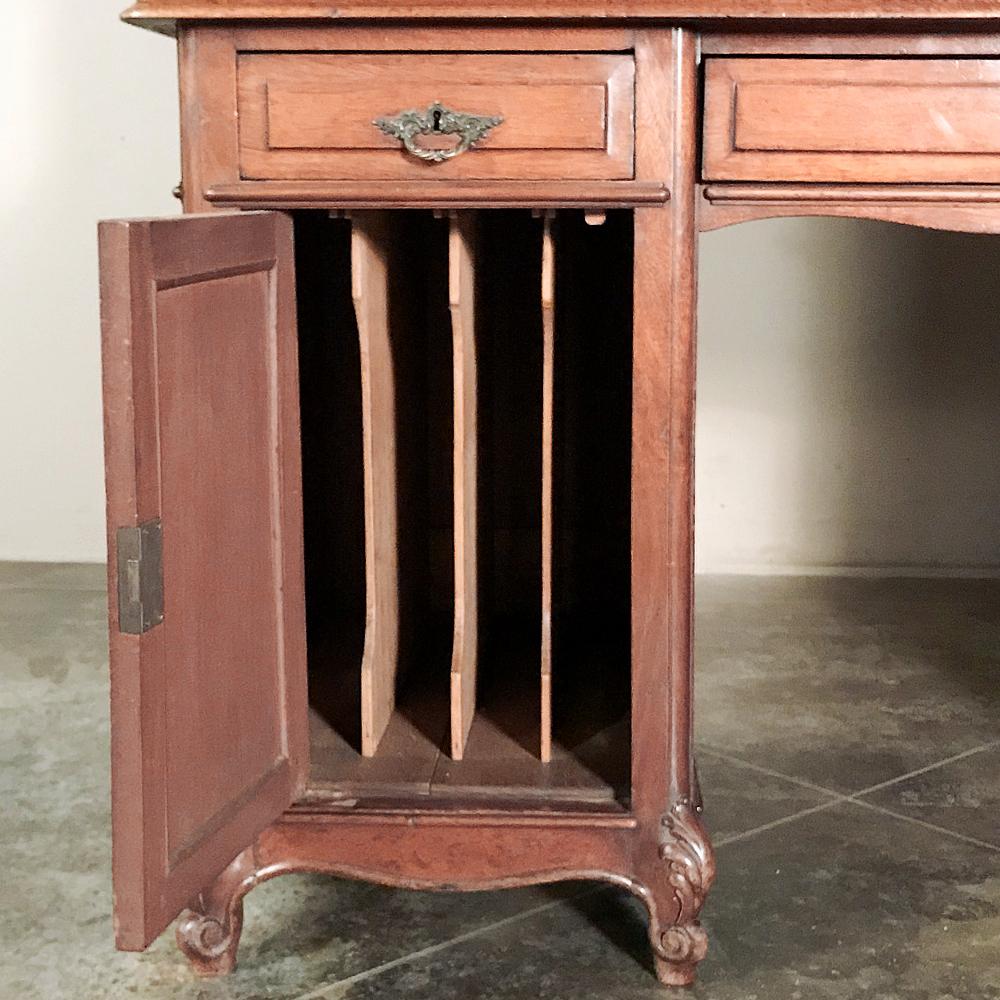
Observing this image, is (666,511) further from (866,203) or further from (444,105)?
(444,105)

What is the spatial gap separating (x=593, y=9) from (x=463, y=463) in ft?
1.78

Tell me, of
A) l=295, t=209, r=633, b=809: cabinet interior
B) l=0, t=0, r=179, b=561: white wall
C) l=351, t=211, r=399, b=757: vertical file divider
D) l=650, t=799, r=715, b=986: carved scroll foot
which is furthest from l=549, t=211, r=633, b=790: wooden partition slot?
l=0, t=0, r=179, b=561: white wall

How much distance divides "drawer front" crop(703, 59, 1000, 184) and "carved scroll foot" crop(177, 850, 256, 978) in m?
0.99

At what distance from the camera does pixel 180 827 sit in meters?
1.42

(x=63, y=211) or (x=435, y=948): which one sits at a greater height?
(x=63, y=211)

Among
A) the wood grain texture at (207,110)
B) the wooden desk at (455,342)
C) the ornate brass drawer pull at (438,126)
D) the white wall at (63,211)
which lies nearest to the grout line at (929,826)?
the wooden desk at (455,342)

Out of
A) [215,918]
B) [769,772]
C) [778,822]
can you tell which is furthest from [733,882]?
[215,918]

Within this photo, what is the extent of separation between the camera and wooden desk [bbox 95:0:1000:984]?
1.39 meters

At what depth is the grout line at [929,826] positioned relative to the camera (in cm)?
211

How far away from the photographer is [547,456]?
5.64 ft

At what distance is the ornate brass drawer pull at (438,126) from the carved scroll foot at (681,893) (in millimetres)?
777

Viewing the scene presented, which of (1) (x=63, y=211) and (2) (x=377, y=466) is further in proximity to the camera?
(1) (x=63, y=211)

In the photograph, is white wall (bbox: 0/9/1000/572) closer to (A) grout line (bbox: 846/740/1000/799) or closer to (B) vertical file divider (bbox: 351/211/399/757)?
(A) grout line (bbox: 846/740/1000/799)

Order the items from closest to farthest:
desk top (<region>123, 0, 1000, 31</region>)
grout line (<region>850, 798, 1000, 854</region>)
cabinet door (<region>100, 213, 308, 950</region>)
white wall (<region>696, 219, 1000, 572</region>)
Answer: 1. cabinet door (<region>100, 213, 308, 950</region>)
2. desk top (<region>123, 0, 1000, 31</region>)
3. grout line (<region>850, 798, 1000, 854</region>)
4. white wall (<region>696, 219, 1000, 572</region>)
